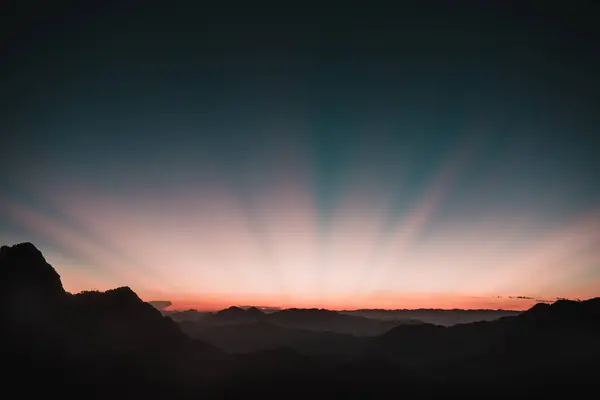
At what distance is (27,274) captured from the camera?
114750 millimetres

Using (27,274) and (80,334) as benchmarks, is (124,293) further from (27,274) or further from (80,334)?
(27,274)

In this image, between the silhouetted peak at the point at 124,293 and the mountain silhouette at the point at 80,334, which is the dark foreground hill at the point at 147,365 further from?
the silhouetted peak at the point at 124,293

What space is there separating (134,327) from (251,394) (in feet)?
148

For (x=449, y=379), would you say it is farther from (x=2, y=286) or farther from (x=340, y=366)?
(x=2, y=286)

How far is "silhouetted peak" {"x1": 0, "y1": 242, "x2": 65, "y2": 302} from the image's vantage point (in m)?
110

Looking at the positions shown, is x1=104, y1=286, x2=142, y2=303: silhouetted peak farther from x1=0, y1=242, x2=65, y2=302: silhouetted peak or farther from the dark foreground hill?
x1=0, y1=242, x2=65, y2=302: silhouetted peak

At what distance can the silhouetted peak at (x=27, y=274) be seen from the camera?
4318 inches

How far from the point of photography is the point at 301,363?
555ft

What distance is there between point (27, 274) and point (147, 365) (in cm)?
4310

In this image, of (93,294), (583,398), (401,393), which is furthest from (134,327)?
(583,398)

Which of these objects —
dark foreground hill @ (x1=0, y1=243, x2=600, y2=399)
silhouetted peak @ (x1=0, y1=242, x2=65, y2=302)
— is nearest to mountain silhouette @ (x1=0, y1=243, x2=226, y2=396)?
silhouetted peak @ (x1=0, y1=242, x2=65, y2=302)

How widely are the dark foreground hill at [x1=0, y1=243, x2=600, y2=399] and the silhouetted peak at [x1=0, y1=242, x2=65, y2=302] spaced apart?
10.0 inches

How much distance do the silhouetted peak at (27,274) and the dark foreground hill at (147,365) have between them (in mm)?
253

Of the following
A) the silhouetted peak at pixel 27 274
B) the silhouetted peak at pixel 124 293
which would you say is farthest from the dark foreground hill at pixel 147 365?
the silhouetted peak at pixel 124 293
